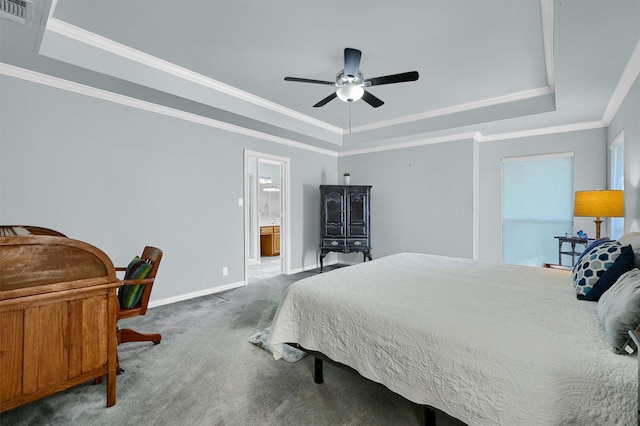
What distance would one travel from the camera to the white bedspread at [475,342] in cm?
103

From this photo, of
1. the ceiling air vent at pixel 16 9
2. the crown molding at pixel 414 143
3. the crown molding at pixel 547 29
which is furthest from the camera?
the crown molding at pixel 414 143

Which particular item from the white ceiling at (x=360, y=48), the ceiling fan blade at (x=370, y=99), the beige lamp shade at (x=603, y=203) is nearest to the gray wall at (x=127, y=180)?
the white ceiling at (x=360, y=48)

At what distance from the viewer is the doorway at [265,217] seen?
4738 millimetres

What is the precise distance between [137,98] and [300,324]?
303 centimetres

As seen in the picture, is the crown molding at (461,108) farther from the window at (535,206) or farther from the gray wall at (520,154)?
the window at (535,206)

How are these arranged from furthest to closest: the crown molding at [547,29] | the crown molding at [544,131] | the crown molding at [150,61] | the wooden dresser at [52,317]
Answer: the crown molding at [544,131] → the crown molding at [150,61] → the crown molding at [547,29] → the wooden dresser at [52,317]

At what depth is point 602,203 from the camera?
278 cm

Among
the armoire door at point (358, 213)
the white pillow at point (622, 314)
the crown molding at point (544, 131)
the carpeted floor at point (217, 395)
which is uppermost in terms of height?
the crown molding at point (544, 131)

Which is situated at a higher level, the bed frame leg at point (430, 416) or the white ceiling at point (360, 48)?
the white ceiling at point (360, 48)

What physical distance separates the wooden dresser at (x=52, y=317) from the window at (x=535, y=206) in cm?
522

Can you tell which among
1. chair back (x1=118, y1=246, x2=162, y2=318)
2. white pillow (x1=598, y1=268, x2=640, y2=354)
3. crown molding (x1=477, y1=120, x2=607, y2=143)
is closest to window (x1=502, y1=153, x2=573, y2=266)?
crown molding (x1=477, y1=120, x2=607, y2=143)

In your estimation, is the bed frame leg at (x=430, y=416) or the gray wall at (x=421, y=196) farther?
the gray wall at (x=421, y=196)

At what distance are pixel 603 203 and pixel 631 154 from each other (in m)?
0.47

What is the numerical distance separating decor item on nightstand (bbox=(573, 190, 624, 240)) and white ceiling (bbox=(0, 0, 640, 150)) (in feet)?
3.31
